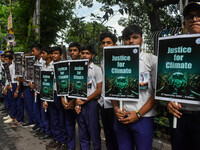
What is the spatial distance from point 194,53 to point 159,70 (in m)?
0.35

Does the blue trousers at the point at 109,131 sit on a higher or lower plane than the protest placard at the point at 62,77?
lower

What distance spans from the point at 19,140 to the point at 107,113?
2.75 meters

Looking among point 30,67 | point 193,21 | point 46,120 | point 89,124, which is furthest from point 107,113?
point 30,67

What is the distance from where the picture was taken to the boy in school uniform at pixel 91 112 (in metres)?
3.20

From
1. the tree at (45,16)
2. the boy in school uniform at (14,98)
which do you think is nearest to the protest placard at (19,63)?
the boy in school uniform at (14,98)

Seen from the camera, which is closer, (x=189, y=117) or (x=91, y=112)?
(x=189, y=117)

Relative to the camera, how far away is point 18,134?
504 cm

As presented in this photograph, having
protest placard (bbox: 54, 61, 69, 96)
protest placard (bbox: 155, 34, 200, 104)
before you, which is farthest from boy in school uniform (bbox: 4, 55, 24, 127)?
protest placard (bbox: 155, 34, 200, 104)

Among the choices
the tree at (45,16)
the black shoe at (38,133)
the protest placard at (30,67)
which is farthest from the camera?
the tree at (45,16)

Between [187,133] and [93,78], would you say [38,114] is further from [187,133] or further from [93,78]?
[187,133]

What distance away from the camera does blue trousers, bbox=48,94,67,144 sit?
12.9 feet

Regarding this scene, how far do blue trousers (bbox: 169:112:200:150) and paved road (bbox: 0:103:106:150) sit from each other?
8.03 ft

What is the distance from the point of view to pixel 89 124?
3205 millimetres

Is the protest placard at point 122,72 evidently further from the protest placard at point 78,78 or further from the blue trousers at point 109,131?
the blue trousers at point 109,131
